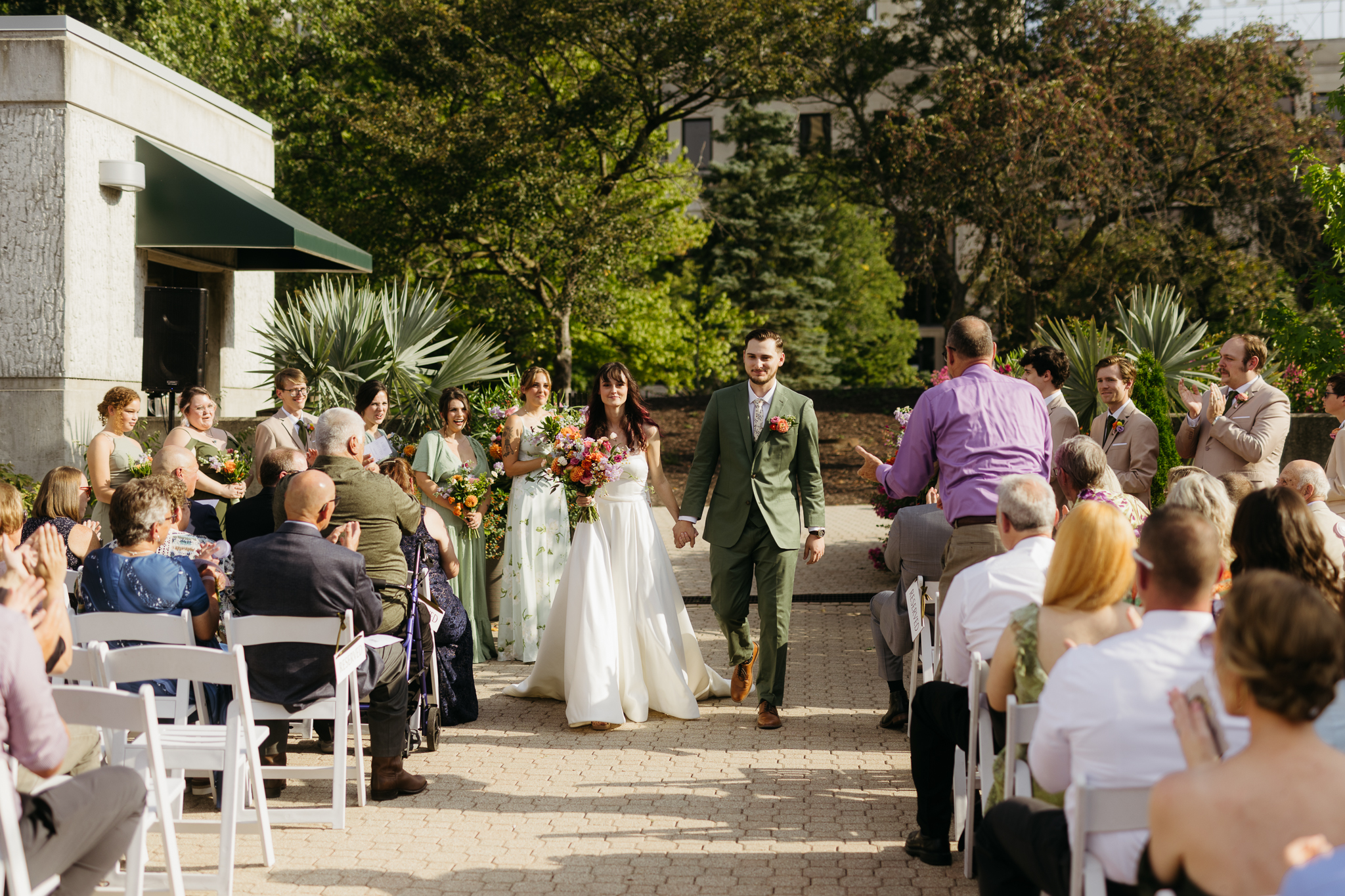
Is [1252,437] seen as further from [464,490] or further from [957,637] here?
[464,490]

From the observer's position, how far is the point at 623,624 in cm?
665

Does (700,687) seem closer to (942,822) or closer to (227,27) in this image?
(942,822)

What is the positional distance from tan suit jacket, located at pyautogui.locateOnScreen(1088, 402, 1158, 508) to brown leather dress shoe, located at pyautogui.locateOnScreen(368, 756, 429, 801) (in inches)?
185

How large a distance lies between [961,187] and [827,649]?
14.9 metres

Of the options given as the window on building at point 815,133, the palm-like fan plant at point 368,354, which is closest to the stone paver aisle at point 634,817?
the palm-like fan plant at point 368,354

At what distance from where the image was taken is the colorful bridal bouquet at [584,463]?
6.71m

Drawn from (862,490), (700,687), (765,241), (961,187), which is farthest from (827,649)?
(765,241)

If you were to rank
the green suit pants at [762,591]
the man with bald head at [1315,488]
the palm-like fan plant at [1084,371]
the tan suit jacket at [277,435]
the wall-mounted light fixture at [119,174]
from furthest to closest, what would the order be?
the wall-mounted light fixture at [119,174] < the palm-like fan plant at [1084,371] < the tan suit jacket at [277,435] < the green suit pants at [762,591] < the man with bald head at [1315,488]

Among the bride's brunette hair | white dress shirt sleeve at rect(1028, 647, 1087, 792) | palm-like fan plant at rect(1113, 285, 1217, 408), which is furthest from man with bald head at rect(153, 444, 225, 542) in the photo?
palm-like fan plant at rect(1113, 285, 1217, 408)

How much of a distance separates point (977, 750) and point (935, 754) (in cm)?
38

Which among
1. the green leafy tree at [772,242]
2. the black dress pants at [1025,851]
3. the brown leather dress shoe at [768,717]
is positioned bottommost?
the brown leather dress shoe at [768,717]

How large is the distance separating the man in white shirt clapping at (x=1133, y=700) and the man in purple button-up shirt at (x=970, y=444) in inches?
93.8

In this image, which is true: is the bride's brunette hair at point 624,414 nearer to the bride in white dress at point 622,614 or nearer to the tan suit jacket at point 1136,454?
the bride in white dress at point 622,614

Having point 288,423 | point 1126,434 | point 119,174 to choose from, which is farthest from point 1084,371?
point 119,174
